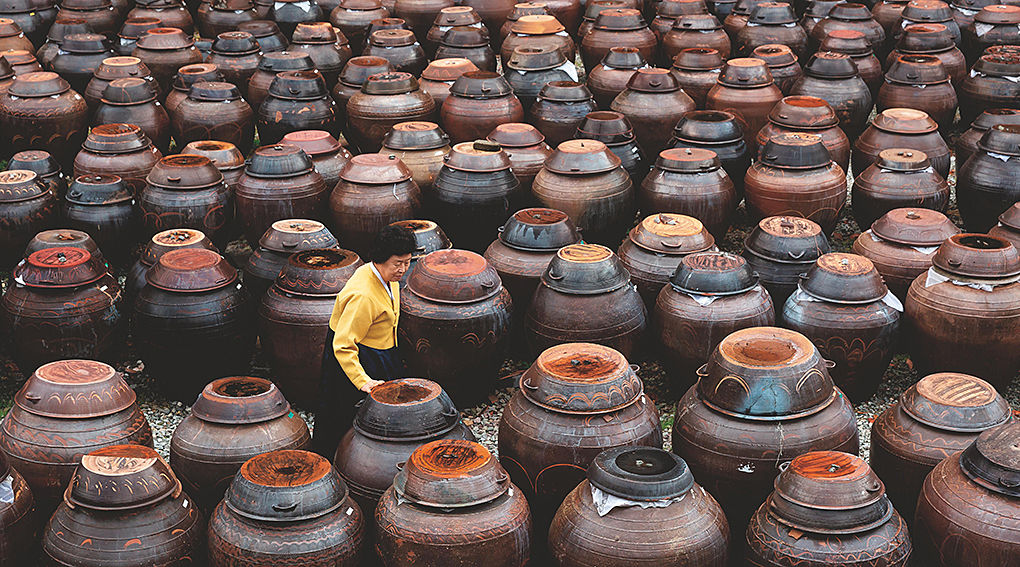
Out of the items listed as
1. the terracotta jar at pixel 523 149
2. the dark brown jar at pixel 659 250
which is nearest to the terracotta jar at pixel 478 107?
the terracotta jar at pixel 523 149

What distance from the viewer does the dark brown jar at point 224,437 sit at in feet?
→ 18.7

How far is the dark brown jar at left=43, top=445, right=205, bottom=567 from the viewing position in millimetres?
5070

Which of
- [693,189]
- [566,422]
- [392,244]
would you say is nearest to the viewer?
[392,244]

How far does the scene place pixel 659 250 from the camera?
7.67 meters

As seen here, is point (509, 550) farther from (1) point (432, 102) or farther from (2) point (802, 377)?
(1) point (432, 102)

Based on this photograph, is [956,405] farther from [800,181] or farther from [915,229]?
[800,181]

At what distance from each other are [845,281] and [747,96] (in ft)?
12.3

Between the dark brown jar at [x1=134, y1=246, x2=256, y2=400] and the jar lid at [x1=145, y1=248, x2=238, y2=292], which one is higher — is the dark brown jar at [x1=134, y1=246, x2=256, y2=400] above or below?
below

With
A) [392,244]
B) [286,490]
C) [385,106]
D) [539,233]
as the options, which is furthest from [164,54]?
[286,490]

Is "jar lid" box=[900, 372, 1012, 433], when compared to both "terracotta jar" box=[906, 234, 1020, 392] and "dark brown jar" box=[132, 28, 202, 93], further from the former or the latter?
"dark brown jar" box=[132, 28, 202, 93]

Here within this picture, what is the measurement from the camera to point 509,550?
5.03 metres

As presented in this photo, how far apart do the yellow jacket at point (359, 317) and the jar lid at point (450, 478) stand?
2.46 ft

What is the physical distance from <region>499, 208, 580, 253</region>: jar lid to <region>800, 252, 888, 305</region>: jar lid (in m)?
1.63

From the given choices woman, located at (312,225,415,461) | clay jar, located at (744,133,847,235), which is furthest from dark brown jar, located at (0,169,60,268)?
clay jar, located at (744,133,847,235)
